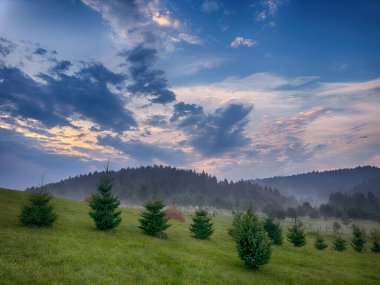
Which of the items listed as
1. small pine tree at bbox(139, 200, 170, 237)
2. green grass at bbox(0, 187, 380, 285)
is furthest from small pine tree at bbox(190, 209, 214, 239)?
green grass at bbox(0, 187, 380, 285)

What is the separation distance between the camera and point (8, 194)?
5872cm

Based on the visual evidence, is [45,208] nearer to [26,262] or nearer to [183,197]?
[26,262]

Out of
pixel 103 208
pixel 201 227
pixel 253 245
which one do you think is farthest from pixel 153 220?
pixel 253 245

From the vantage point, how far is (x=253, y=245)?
29.4 meters

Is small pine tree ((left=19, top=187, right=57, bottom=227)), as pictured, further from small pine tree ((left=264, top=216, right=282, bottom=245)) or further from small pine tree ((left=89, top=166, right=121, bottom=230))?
small pine tree ((left=264, top=216, right=282, bottom=245))

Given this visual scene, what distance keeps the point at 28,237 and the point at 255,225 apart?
→ 23519 millimetres

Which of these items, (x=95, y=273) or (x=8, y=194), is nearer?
(x=95, y=273)

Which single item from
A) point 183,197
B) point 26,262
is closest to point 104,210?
point 26,262

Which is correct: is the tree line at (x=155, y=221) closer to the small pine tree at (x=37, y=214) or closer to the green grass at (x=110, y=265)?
the small pine tree at (x=37, y=214)

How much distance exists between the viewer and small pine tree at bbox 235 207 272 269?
29.3m

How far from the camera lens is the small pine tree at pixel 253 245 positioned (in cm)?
2934

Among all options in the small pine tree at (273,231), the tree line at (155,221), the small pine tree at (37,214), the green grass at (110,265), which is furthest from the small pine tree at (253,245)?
the small pine tree at (273,231)

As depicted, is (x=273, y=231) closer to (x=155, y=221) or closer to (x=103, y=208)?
(x=155, y=221)

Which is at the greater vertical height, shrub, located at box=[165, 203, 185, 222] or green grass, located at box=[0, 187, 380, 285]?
shrub, located at box=[165, 203, 185, 222]
